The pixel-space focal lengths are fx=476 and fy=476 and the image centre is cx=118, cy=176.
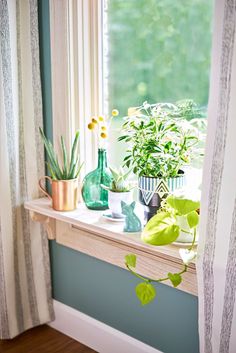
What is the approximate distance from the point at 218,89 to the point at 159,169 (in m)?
0.46

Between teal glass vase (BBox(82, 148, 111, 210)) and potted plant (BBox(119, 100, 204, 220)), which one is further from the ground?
potted plant (BBox(119, 100, 204, 220))

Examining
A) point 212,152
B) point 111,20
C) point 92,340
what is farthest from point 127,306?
point 111,20

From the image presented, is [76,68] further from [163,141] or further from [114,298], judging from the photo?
[114,298]

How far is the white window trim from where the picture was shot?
6.45 ft

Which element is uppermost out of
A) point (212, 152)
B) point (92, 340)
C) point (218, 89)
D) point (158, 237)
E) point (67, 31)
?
point (67, 31)

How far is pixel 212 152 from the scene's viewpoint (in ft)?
4.42

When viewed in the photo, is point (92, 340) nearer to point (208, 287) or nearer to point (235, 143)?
point (208, 287)

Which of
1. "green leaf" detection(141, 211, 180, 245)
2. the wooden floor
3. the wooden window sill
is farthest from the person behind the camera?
the wooden floor

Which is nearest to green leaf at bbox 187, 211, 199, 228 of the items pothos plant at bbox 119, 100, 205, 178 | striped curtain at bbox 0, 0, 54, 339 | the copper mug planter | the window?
pothos plant at bbox 119, 100, 205, 178

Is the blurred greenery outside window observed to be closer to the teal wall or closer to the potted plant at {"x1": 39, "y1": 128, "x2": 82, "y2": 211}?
the potted plant at {"x1": 39, "y1": 128, "x2": 82, "y2": 211}

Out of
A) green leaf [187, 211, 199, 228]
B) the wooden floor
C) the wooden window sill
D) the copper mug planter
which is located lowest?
the wooden floor

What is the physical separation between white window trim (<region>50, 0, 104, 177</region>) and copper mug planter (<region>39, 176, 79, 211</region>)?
0.16 m

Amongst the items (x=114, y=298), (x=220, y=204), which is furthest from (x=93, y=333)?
(x=220, y=204)

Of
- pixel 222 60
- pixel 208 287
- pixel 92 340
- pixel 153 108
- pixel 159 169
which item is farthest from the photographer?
pixel 92 340
